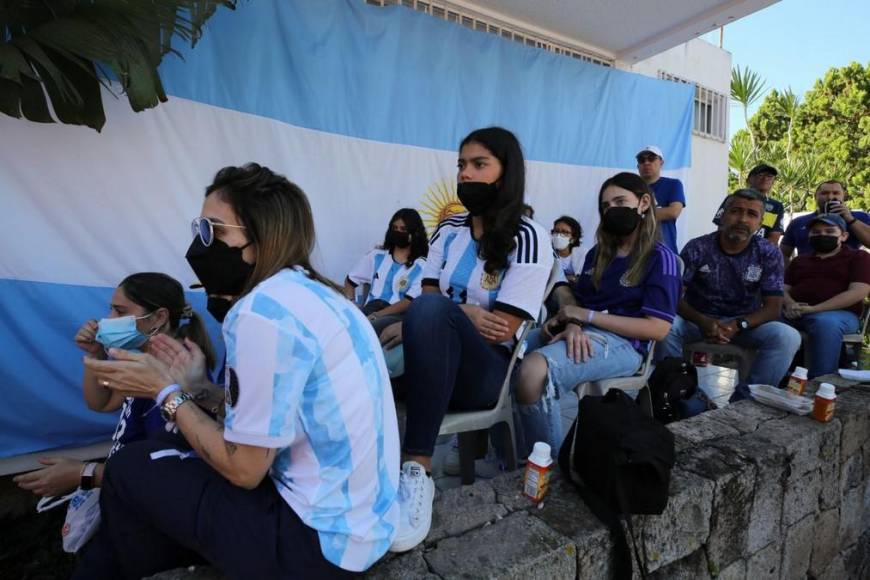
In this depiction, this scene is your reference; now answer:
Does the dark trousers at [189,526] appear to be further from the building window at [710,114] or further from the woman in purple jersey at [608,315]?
the building window at [710,114]

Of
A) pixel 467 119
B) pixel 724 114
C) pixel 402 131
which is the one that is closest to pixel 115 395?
pixel 402 131

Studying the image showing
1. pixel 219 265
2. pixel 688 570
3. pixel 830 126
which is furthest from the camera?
pixel 830 126

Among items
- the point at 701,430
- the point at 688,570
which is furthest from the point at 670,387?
the point at 688,570

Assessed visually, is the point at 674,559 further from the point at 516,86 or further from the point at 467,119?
the point at 516,86

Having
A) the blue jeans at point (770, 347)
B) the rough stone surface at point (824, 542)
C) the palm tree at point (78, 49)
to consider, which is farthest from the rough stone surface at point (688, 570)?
the palm tree at point (78, 49)

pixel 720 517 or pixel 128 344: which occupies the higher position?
pixel 128 344

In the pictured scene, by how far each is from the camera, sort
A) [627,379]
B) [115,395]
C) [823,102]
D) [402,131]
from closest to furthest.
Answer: [115,395] < [627,379] < [402,131] < [823,102]

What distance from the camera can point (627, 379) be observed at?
2.24 metres

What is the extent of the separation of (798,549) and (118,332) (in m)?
2.77

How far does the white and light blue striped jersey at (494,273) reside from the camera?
1.87 meters

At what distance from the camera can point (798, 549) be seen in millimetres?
2012

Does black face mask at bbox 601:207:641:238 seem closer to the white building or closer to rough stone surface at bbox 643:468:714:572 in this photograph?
rough stone surface at bbox 643:468:714:572

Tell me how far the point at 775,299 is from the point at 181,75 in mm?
3654

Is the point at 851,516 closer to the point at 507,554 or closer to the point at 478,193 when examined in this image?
the point at 507,554
